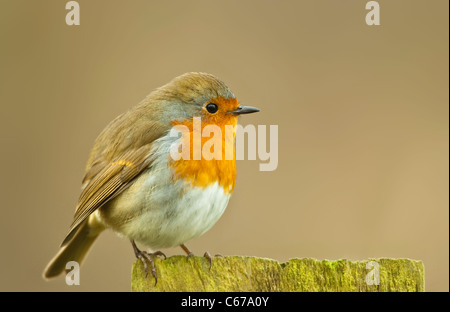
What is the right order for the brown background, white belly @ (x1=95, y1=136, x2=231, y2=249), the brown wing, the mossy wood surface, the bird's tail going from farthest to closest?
the brown background, the bird's tail, the brown wing, white belly @ (x1=95, y1=136, x2=231, y2=249), the mossy wood surface

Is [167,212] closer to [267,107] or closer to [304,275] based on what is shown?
[304,275]

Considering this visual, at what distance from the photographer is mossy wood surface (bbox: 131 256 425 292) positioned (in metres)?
2.54

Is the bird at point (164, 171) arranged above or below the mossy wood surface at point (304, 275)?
above

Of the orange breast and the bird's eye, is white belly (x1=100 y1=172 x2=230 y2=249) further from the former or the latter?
the bird's eye

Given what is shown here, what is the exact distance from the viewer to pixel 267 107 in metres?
5.65

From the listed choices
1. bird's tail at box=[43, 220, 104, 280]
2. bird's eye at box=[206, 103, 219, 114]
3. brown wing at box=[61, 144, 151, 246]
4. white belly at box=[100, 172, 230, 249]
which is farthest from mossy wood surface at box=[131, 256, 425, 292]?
bird's tail at box=[43, 220, 104, 280]

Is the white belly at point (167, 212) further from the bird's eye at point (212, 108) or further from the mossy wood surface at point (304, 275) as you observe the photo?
the mossy wood surface at point (304, 275)

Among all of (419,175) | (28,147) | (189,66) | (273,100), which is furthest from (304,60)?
(28,147)

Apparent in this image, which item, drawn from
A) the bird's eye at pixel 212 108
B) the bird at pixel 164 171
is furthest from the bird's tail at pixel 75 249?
the bird's eye at pixel 212 108

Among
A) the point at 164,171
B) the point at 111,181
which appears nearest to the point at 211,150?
the point at 164,171

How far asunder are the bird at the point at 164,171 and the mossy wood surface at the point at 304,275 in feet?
2.62

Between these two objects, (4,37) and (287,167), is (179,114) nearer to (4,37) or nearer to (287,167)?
(287,167)

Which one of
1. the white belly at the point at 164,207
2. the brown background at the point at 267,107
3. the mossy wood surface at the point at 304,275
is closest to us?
the mossy wood surface at the point at 304,275

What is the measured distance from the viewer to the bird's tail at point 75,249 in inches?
162
